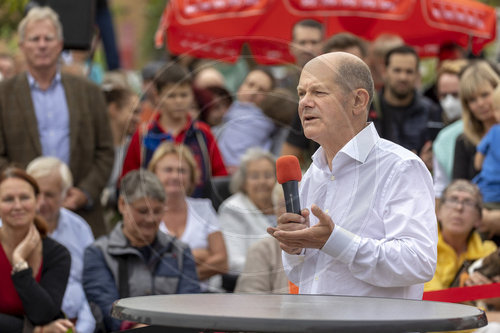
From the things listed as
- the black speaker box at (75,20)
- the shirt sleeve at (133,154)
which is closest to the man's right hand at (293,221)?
the shirt sleeve at (133,154)

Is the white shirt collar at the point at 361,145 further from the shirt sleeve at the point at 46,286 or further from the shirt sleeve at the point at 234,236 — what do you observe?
the shirt sleeve at the point at 46,286

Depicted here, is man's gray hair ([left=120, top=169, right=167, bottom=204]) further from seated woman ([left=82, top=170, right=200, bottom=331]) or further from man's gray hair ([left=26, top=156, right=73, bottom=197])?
man's gray hair ([left=26, top=156, right=73, bottom=197])

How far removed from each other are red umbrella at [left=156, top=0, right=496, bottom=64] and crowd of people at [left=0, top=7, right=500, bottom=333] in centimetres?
78

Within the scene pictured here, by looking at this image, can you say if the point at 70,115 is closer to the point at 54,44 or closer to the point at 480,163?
the point at 54,44

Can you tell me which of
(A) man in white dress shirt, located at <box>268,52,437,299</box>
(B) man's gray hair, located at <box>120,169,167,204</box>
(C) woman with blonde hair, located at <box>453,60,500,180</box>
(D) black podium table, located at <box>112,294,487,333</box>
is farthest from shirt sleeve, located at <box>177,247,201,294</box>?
(D) black podium table, located at <box>112,294,487,333</box>

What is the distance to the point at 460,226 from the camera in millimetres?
5996

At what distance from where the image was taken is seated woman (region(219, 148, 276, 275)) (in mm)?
4723

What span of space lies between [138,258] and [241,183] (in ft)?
2.46

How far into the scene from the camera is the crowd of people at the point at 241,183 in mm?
3150

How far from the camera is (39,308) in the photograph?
5156mm

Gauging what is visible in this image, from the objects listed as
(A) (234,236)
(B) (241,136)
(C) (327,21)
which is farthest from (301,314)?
(C) (327,21)

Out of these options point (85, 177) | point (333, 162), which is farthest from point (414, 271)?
point (85, 177)

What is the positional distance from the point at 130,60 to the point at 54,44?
28467 millimetres

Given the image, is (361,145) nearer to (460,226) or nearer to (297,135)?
(297,135)
